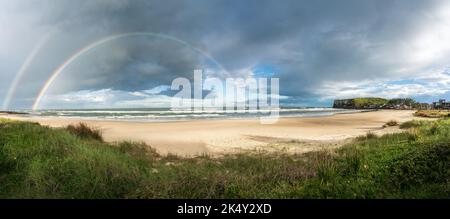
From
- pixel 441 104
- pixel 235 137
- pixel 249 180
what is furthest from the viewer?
pixel 441 104

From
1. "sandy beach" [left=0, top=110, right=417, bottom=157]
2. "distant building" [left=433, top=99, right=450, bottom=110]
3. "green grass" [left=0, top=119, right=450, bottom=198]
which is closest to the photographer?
"green grass" [left=0, top=119, right=450, bottom=198]

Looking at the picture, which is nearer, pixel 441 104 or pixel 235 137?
pixel 235 137

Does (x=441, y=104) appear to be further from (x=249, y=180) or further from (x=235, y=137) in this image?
(x=249, y=180)

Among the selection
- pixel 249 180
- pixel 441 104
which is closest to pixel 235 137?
pixel 249 180

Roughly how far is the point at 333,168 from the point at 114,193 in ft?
14.4

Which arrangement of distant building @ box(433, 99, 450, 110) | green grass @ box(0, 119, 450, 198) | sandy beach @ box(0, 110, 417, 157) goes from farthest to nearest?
distant building @ box(433, 99, 450, 110), sandy beach @ box(0, 110, 417, 157), green grass @ box(0, 119, 450, 198)

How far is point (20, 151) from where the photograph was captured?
8211mm

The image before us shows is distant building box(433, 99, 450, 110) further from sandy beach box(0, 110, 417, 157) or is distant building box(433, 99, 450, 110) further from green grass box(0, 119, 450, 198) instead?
Answer: green grass box(0, 119, 450, 198)

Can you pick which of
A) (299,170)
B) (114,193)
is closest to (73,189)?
(114,193)

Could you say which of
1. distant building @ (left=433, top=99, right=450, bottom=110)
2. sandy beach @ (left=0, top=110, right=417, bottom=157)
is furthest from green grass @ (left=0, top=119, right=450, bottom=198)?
distant building @ (left=433, top=99, right=450, bottom=110)

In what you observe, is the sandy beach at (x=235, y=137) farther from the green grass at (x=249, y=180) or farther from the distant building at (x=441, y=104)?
the distant building at (x=441, y=104)

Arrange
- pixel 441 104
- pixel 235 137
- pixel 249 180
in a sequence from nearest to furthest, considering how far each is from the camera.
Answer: pixel 249 180
pixel 235 137
pixel 441 104
